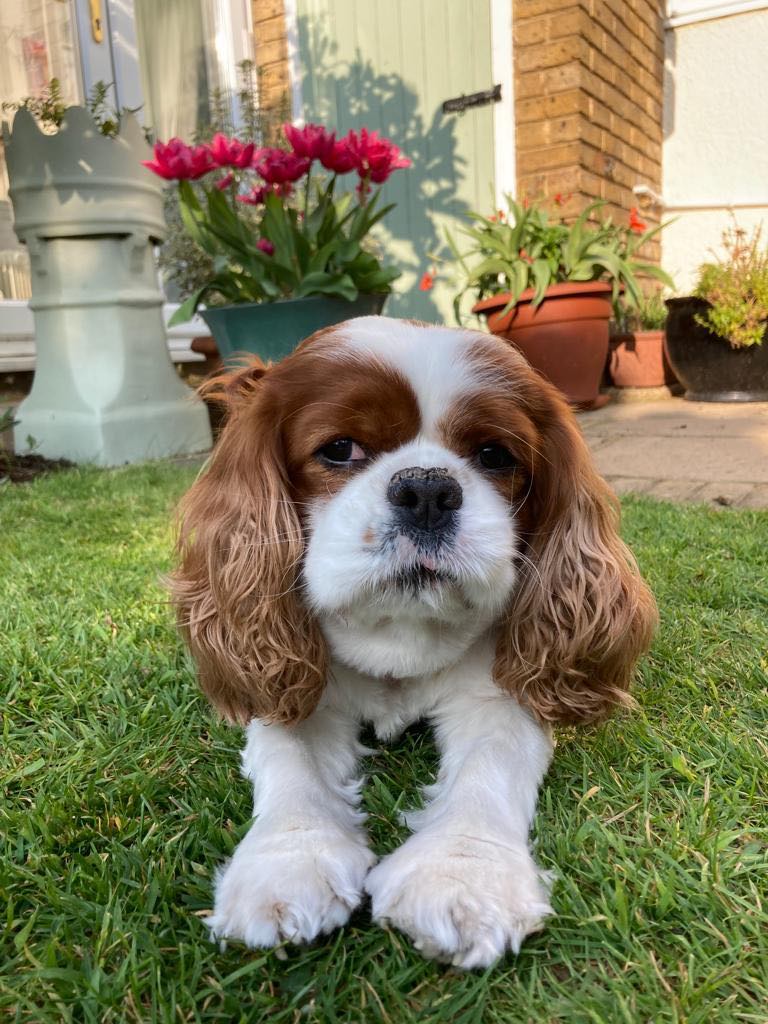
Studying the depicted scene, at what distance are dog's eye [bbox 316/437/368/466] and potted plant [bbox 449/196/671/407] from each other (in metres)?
4.83

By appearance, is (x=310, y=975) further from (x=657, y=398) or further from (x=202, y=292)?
(x=657, y=398)

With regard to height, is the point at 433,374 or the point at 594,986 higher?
the point at 433,374

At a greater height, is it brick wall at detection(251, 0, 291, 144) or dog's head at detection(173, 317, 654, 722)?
brick wall at detection(251, 0, 291, 144)

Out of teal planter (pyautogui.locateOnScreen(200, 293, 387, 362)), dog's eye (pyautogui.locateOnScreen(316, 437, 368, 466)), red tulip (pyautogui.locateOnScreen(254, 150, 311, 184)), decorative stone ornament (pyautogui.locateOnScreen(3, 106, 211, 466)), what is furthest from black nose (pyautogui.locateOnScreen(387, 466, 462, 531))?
decorative stone ornament (pyautogui.locateOnScreen(3, 106, 211, 466))

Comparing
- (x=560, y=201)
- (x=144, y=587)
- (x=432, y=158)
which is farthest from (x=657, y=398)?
(x=144, y=587)

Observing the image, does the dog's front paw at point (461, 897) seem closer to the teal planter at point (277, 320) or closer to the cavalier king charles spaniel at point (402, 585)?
the cavalier king charles spaniel at point (402, 585)

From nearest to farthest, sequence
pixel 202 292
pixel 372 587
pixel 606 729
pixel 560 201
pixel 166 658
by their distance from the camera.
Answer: pixel 372 587, pixel 606 729, pixel 166 658, pixel 202 292, pixel 560 201

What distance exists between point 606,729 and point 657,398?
6283mm

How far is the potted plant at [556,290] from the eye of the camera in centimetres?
609

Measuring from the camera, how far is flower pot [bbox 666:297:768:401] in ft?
21.7

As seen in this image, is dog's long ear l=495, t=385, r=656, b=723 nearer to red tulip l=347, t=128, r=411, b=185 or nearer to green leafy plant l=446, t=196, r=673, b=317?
red tulip l=347, t=128, r=411, b=185

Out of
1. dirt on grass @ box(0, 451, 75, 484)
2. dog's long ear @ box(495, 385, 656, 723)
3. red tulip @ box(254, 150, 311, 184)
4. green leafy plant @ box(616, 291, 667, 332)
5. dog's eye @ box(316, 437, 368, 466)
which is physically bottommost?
dirt on grass @ box(0, 451, 75, 484)

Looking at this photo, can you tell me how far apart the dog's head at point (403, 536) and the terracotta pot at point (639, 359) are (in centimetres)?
609

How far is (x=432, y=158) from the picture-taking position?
755 cm
